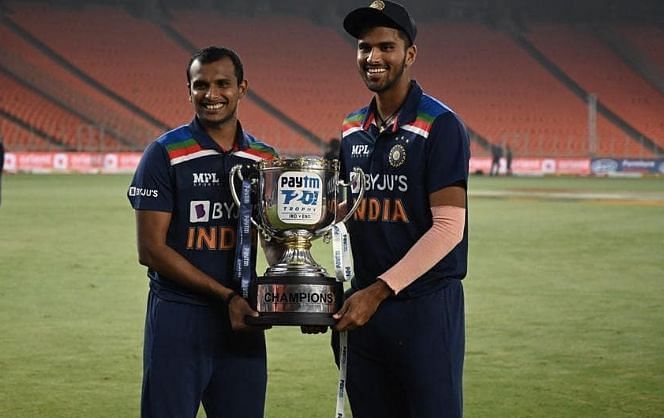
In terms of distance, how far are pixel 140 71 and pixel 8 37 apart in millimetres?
5411

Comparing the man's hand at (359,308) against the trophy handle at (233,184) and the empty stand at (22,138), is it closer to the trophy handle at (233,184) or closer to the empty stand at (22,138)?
the trophy handle at (233,184)

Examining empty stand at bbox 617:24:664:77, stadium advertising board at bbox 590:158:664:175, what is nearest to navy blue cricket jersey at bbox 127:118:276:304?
stadium advertising board at bbox 590:158:664:175

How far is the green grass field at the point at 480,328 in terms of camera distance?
6484mm

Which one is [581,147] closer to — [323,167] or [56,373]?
[56,373]

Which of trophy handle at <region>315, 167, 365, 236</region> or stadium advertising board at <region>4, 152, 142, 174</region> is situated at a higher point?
stadium advertising board at <region>4, 152, 142, 174</region>

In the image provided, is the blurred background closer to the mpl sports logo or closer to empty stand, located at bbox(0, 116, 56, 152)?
empty stand, located at bbox(0, 116, 56, 152)

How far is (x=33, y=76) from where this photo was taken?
144 ft

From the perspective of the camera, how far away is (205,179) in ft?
12.2

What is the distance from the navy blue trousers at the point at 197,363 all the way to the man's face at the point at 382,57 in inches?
35.9

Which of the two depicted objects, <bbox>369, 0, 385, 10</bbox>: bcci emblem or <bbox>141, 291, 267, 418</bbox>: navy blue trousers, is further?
<bbox>141, 291, 267, 418</bbox>: navy blue trousers

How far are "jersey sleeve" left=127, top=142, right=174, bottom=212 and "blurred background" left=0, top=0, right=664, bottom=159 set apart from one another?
1478 inches

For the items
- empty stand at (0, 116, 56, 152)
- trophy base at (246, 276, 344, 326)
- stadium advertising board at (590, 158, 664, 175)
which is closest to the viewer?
trophy base at (246, 276, 344, 326)

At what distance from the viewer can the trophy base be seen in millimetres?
3242

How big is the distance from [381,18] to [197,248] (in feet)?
3.11
